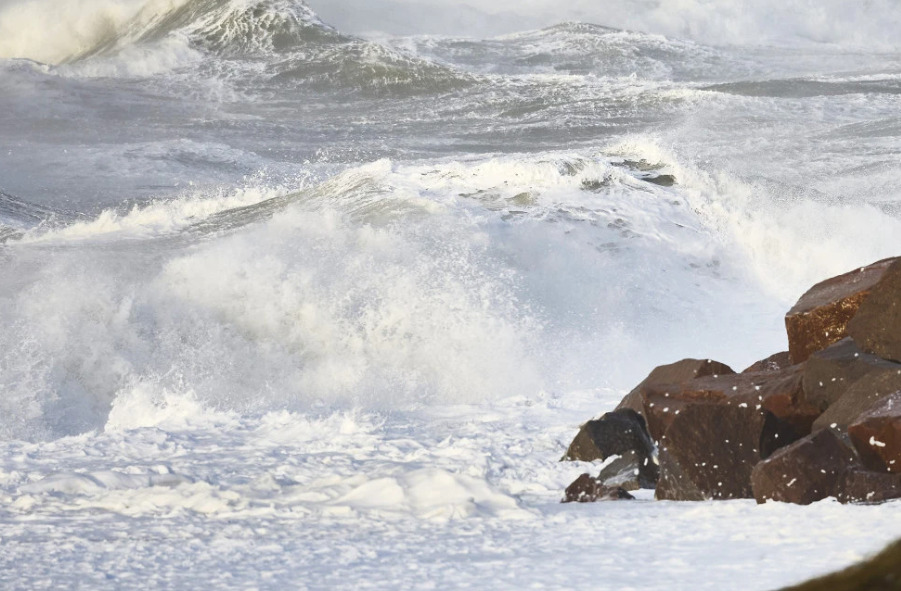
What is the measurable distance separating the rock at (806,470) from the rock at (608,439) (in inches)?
36.1

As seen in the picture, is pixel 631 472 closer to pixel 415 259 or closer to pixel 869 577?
pixel 869 577

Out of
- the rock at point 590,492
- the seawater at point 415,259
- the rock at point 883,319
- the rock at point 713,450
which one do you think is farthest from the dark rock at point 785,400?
the seawater at point 415,259

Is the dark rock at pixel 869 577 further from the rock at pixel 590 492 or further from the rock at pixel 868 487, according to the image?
the rock at pixel 590 492

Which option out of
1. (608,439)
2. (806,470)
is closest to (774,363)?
(608,439)

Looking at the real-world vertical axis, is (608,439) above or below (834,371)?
below

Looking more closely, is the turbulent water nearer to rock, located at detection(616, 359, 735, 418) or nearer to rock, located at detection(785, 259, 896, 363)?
rock, located at detection(616, 359, 735, 418)

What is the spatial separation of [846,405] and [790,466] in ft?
1.79

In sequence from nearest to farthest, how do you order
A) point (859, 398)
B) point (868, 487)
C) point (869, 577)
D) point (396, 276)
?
point (869, 577) → point (868, 487) → point (859, 398) → point (396, 276)

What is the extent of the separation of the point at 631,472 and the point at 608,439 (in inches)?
11.3

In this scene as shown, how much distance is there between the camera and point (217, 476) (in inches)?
176

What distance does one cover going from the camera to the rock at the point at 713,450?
403cm

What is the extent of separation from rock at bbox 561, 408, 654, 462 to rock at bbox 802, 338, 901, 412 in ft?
2.31

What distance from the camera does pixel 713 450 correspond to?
4.09 metres

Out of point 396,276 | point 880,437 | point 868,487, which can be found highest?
point 880,437
